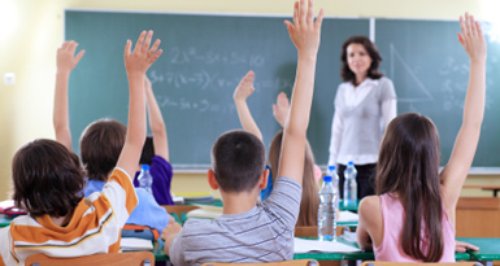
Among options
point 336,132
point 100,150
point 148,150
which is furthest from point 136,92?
point 336,132

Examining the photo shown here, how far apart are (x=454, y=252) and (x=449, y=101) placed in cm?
419

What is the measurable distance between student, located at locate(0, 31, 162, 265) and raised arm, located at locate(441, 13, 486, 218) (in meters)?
1.18

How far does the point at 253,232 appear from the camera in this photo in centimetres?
208

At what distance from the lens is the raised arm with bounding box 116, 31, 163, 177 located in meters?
2.09

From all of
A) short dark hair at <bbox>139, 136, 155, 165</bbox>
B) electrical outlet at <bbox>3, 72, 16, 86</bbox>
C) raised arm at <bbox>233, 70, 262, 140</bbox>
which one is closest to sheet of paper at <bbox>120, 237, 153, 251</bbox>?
raised arm at <bbox>233, 70, 262, 140</bbox>

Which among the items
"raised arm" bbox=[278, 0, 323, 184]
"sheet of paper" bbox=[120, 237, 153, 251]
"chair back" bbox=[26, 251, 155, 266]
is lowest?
"sheet of paper" bbox=[120, 237, 153, 251]

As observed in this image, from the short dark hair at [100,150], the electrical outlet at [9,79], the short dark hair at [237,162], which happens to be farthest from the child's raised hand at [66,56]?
the electrical outlet at [9,79]

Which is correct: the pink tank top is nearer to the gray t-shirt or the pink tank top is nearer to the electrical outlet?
the gray t-shirt

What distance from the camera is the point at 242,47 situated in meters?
6.19

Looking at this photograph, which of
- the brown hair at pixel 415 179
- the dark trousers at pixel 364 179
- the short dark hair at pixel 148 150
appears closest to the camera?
Answer: the brown hair at pixel 415 179

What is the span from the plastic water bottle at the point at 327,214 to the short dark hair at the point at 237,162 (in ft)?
2.34

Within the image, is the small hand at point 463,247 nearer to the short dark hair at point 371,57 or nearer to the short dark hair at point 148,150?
the short dark hair at point 148,150

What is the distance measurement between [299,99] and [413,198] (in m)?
0.62

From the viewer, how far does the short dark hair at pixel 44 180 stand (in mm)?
2027
